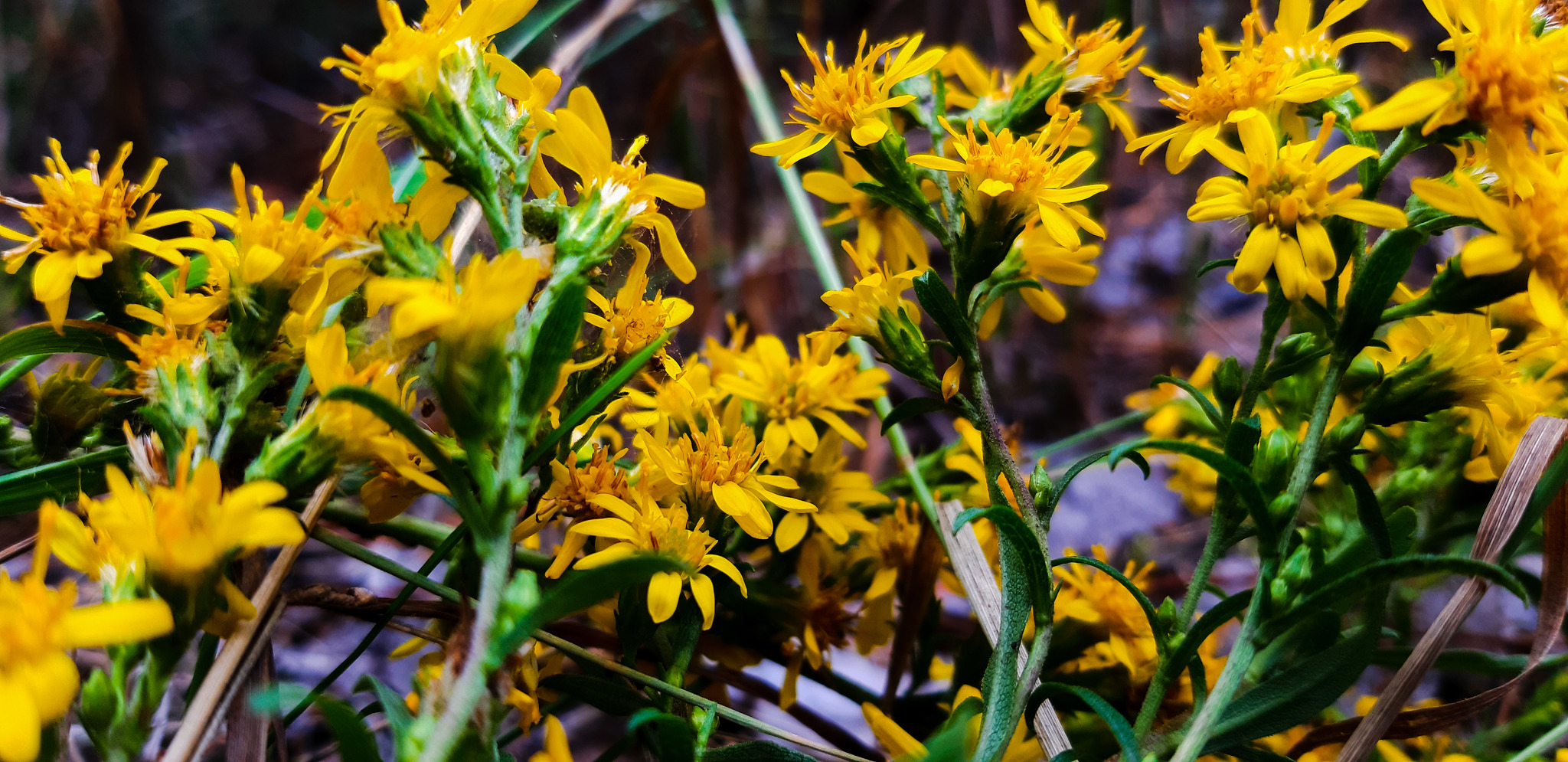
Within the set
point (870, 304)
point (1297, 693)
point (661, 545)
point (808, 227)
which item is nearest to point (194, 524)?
point (661, 545)

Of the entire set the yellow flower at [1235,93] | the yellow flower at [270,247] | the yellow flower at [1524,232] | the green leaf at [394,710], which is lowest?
the green leaf at [394,710]

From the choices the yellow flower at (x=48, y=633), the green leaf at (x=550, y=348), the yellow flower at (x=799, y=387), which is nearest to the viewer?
the yellow flower at (x=48, y=633)

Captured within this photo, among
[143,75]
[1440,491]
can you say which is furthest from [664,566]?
[143,75]

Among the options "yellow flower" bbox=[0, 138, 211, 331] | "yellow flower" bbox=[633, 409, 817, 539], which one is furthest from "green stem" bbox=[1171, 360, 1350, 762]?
"yellow flower" bbox=[0, 138, 211, 331]

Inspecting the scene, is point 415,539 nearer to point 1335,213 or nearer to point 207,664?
point 207,664

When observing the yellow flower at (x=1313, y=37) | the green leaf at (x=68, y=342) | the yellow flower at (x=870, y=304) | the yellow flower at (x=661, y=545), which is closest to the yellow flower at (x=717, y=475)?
the yellow flower at (x=661, y=545)

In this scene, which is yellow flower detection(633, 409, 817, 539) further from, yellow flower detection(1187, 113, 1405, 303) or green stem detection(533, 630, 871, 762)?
yellow flower detection(1187, 113, 1405, 303)

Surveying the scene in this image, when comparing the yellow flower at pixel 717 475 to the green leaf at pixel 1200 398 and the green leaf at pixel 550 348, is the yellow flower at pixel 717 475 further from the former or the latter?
the green leaf at pixel 1200 398
